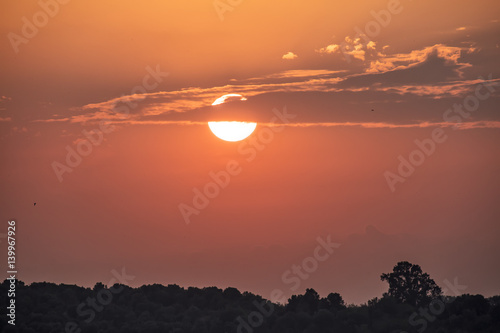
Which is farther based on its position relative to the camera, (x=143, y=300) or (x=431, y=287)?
(x=143, y=300)

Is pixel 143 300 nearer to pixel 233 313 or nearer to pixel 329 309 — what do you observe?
pixel 233 313

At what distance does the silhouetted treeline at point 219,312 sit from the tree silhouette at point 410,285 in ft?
9.52

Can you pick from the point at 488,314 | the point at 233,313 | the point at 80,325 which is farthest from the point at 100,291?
the point at 488,314

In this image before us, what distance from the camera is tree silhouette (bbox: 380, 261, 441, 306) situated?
155 m

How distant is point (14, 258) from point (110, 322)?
2096 inches

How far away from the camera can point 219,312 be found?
520 ft

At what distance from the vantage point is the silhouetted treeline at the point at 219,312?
13862 cm

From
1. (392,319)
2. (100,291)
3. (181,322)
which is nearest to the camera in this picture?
(392,319)

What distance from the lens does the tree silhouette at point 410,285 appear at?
155 m

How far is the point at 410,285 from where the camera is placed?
15750cm

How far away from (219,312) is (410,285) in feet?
117

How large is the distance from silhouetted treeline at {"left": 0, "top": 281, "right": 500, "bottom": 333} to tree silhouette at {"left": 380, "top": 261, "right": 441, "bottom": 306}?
290 cm

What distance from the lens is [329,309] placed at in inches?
6142

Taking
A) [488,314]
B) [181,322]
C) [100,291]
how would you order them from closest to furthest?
→ [488,314]
[181,322]
[100,291]
